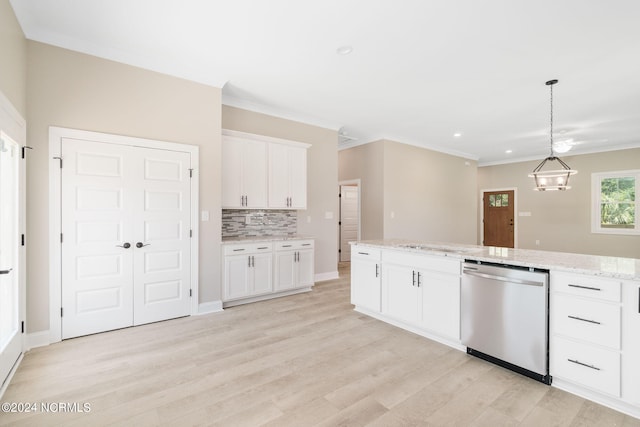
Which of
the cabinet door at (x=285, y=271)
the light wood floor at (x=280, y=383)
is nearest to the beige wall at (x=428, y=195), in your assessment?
the cabinet door at (x=285, y=271)

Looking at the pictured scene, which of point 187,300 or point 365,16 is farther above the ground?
point 365,16

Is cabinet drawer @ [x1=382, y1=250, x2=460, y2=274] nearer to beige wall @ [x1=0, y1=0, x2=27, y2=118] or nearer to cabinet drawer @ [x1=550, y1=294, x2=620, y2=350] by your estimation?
cabinet drawer @ [x1=550, y1=294, x2=620, y2=350]

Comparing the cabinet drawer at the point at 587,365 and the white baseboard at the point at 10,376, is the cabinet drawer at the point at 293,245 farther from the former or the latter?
the cabinet drawer at the point at 587,365

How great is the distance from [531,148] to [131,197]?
8.64 metres

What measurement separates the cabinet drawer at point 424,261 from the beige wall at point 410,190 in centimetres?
313

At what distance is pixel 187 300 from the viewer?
3668mm

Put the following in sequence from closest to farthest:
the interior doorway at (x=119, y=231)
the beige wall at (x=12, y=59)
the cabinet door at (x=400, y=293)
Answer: the beige wall at (x=12, y=59), the interior doorway at (x=119, y=231), the cabinet door at (x=400, y=293)

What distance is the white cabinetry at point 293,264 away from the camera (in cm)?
448

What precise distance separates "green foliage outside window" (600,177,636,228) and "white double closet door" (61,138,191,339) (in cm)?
931

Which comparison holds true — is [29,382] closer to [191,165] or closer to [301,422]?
[301,422]

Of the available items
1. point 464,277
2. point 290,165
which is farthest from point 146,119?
point 464,277

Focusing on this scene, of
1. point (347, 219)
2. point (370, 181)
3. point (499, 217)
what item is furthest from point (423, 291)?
point (499, 217)

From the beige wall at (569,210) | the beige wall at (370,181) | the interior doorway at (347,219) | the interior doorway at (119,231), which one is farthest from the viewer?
the interior doorway at (347,219)

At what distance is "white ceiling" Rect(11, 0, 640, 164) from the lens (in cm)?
252
